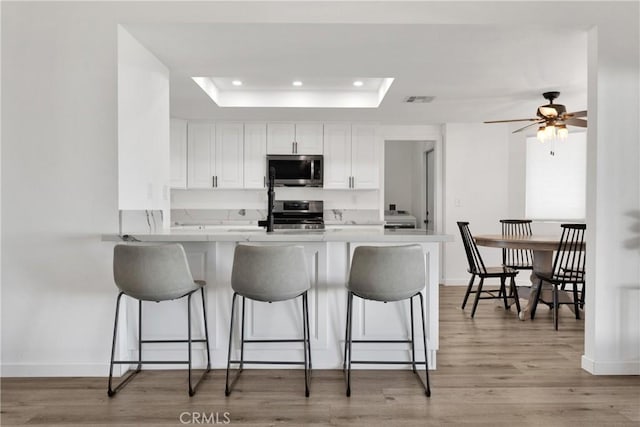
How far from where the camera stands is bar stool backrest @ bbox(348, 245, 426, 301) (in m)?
2.32

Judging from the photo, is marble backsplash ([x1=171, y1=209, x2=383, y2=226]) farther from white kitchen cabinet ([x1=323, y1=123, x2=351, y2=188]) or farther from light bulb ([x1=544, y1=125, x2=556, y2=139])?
light bulb ([x1=544, y1=125, x2=556, y2=139])

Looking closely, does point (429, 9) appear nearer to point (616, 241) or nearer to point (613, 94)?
point (613, 94)

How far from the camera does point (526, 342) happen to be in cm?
340

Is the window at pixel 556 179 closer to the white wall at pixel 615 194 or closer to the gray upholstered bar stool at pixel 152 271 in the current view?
the white wall at pixel 615 194

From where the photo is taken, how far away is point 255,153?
5.58 m

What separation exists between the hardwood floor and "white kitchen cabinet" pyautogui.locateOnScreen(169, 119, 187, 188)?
3.23m

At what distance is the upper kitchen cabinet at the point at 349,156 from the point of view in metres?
5.62

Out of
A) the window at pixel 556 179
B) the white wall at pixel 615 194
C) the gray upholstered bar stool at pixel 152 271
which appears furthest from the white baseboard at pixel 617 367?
the window at pixel 556 179

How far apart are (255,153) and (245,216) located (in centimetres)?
93

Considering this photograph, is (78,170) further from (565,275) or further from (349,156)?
(565,275)

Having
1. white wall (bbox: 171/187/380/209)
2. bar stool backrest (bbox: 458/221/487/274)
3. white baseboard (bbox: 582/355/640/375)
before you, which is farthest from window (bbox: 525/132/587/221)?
white baseboard (bbox: 582/355/640/375)

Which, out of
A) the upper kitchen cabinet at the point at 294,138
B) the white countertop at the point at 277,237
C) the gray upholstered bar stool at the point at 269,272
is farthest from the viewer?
the upper kitchen cabinet at the point at 294,138

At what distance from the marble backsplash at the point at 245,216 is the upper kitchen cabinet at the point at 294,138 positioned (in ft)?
2.96

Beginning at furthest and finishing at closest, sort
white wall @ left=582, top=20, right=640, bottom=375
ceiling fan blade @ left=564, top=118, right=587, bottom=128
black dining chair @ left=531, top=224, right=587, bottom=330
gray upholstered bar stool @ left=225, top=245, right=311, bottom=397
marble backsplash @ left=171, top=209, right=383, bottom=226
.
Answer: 1. marble backsplash @ left=171, top=209, right=383, bottom=226
2. black dining chair @ left=531, top=224, right=587, bottom=330
3. ceiling fan blade @ left=564, top=118, right=587, bottom=128
4. white wall @ left=582, top=20, right=640, bottom=375
5. gray upholstered bar stool @ left=225, top=245, right=311, bottom=397
